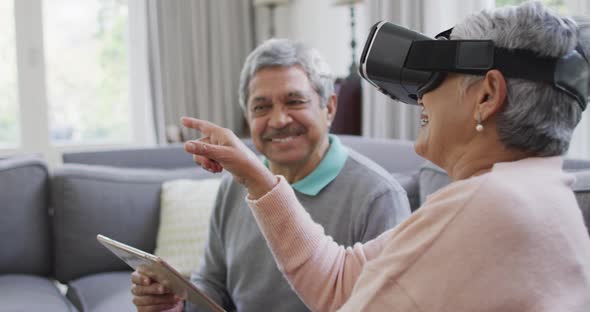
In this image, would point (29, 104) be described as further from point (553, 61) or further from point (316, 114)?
point (553, 61)

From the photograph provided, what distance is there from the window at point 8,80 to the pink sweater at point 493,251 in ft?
13.5

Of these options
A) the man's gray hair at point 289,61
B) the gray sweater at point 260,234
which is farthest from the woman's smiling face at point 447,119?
the man's gray hair at point 289,61

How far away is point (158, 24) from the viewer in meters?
4.47

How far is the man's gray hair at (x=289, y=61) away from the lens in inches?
58.5

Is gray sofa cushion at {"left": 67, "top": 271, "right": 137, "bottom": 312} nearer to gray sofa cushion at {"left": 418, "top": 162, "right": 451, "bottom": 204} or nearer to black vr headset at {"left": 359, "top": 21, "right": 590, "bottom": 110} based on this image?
gray sofa cushion at {"left": 418, "top": 162, "right": 451, "bottom": 204}

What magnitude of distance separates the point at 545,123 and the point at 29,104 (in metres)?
4.16

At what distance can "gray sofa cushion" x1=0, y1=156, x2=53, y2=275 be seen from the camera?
2.14m

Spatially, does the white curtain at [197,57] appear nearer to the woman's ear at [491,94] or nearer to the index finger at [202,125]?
the index finger at [202,125]

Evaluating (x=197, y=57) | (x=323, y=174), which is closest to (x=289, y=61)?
(x=323, y=174)

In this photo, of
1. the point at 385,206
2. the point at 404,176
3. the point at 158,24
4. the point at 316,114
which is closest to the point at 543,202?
the point at 385,206

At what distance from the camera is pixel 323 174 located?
4.72ft

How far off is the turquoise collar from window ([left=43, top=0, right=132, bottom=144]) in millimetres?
3489

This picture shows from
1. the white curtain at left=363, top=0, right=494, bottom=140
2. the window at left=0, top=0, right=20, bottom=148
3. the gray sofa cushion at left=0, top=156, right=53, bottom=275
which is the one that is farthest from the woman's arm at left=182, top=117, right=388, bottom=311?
the window at left=0, top=0, right=20, bottom=148

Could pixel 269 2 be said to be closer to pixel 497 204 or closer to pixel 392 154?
pixel 392 154
